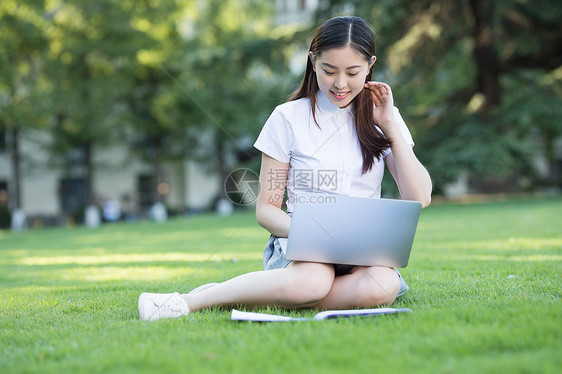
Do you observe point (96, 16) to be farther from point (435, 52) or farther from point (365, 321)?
point (365, 321)

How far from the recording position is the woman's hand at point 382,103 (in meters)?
2.84

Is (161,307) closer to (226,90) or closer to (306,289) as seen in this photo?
(306,289)

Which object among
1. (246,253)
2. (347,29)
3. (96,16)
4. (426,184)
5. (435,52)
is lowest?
(246,253)

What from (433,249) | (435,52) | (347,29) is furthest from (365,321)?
(435,52)

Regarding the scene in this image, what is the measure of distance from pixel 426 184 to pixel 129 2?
789 inches

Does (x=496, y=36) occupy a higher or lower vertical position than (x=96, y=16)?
lower

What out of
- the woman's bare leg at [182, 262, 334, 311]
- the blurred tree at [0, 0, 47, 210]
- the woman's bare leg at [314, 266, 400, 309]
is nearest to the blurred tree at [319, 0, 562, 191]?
the blurred tree at [0, 0, 47, 210]

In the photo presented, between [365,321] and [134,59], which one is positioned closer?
[365,321]

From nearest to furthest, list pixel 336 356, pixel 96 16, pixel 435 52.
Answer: pixel 336 356 < pixel 435 52 < pixel 96 16

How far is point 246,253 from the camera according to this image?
5816mm

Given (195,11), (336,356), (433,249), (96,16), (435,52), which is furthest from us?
(195,11)

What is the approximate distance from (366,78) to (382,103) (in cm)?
18

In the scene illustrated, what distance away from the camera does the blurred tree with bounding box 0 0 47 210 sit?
18.2m

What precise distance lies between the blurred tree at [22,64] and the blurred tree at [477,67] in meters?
10.1
